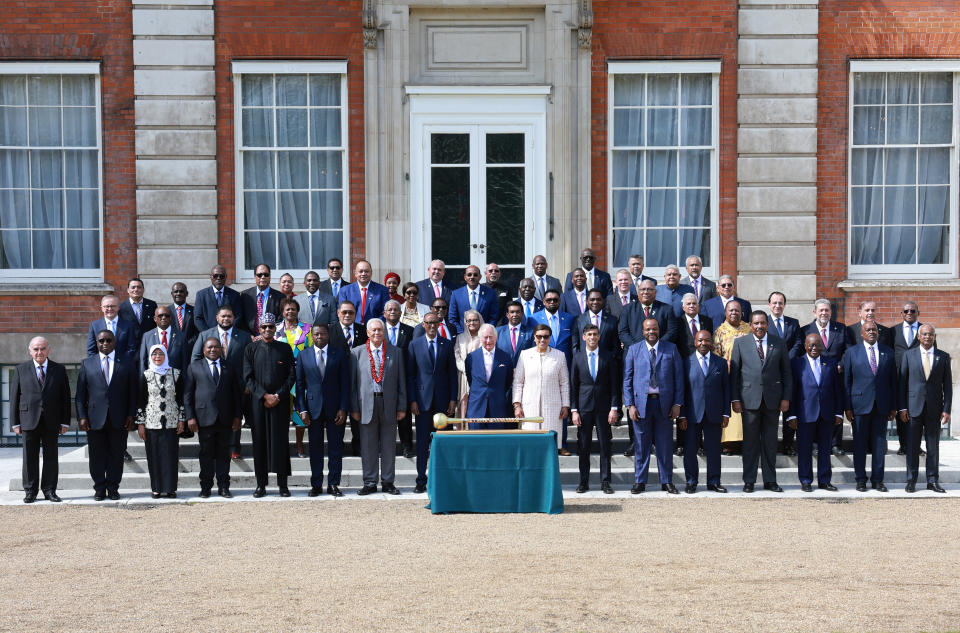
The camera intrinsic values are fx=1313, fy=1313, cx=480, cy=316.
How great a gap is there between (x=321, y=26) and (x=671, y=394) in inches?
286

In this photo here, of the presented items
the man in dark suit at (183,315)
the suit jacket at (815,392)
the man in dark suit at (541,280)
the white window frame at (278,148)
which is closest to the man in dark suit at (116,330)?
the man in dark suit at (183,315)

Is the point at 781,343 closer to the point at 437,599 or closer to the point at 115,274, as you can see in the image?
the point at 437,599

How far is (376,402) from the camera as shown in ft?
42.4

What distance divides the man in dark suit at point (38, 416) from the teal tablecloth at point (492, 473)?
3.84 metres

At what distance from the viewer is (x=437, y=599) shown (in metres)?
8.26

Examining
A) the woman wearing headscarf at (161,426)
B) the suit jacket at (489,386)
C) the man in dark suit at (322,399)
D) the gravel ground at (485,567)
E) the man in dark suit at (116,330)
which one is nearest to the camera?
the gravel ground at (485,567)

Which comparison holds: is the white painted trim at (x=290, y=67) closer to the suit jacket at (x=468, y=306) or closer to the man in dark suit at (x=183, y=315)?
the man in dark suit at (x=183, y=315)

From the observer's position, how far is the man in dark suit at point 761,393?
42.7 feet

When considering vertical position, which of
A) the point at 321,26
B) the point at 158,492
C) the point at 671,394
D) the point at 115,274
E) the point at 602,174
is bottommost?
the point at 158,492

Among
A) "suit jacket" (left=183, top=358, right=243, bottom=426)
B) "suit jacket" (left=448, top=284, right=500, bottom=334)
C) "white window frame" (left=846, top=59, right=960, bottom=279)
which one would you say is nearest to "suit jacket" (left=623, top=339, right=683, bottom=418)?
"suit jacket" (left=448, top=284, right=500, bottom=334)

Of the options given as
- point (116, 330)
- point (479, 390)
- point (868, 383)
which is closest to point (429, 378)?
point (479, 390)

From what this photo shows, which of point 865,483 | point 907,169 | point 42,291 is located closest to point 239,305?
point 42,291

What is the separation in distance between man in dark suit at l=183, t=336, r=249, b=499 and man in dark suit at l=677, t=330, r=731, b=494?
14.6 ft

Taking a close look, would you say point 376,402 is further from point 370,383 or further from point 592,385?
point 592,385
